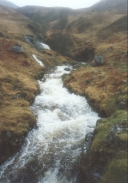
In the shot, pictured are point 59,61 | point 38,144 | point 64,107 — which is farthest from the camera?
point 59,61

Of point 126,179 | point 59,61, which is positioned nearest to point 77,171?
point 126,179

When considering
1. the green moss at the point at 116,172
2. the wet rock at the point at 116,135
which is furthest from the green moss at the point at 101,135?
the green moss at the point at 116,172

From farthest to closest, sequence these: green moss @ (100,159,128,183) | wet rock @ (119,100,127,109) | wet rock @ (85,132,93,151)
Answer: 1. wet rock @ (119,100,127,109)
2. wet rock @ (85,132,93,151)
3. green moss @ (100,159,128,183)

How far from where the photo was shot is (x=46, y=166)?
14.9 metres

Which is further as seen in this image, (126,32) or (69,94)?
(126,32)

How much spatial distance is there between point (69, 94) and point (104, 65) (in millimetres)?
11319

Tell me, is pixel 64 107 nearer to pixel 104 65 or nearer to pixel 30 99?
pixel 30 99

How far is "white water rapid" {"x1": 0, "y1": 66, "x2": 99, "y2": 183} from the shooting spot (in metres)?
14.2

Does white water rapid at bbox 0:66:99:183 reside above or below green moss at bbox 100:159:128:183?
below

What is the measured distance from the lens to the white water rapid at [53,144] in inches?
559

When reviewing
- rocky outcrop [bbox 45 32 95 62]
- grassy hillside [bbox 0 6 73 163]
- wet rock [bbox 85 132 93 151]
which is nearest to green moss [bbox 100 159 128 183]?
wet rock [bbox 85 132 93 151]

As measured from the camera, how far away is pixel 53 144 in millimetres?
17281

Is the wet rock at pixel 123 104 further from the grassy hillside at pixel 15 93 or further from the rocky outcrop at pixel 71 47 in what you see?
the rocky outcrop at pixel 71 47

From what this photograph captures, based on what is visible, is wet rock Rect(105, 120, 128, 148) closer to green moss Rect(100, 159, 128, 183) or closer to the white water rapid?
green moss Rect(100, 159, 128, 183)
